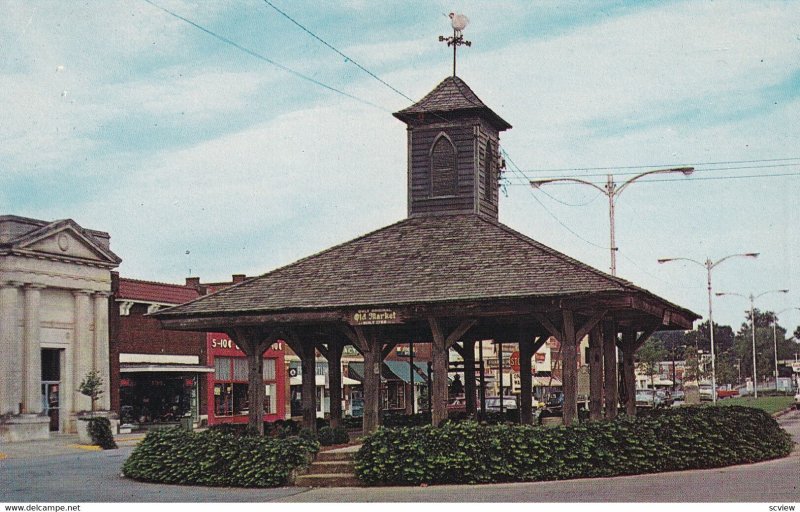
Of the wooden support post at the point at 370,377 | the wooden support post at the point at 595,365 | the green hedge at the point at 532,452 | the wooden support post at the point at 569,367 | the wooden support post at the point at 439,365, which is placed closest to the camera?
the green hedge at the point at 532,452

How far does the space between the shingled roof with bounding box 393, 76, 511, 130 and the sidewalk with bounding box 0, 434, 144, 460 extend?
1820cm

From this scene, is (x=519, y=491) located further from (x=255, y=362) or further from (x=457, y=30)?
(x=457, y=30)

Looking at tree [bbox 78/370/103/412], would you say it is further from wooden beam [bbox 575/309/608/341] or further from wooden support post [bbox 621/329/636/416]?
wooden beam [bbox 575/309/608/341]

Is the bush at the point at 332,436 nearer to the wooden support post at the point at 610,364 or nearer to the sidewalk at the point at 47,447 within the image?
the wooden support post at the point at 610,364

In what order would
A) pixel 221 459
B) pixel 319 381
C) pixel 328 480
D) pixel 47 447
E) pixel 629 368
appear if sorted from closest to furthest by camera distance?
pixel 328 480 < pixel 221 459 < pixel 629 368 < pixel 47 447 < pixel 319 381

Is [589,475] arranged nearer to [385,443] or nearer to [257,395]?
[385,443]

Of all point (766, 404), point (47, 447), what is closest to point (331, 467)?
point (47, 447)

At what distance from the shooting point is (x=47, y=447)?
38656mm

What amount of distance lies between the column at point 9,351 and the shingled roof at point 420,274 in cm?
1999

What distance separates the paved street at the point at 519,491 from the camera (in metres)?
16.5

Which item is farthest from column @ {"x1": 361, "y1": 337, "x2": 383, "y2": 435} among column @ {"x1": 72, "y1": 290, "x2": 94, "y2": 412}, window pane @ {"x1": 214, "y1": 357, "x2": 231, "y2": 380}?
window pane @ {"x1": 214, "y1": 357, "x2": 231, "y2": 380}

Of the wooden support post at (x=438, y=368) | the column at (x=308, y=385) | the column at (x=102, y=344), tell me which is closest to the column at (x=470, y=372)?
the column at (x=308, y=385)

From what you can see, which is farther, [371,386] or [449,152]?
[449,152]

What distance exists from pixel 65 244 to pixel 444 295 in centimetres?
2798
